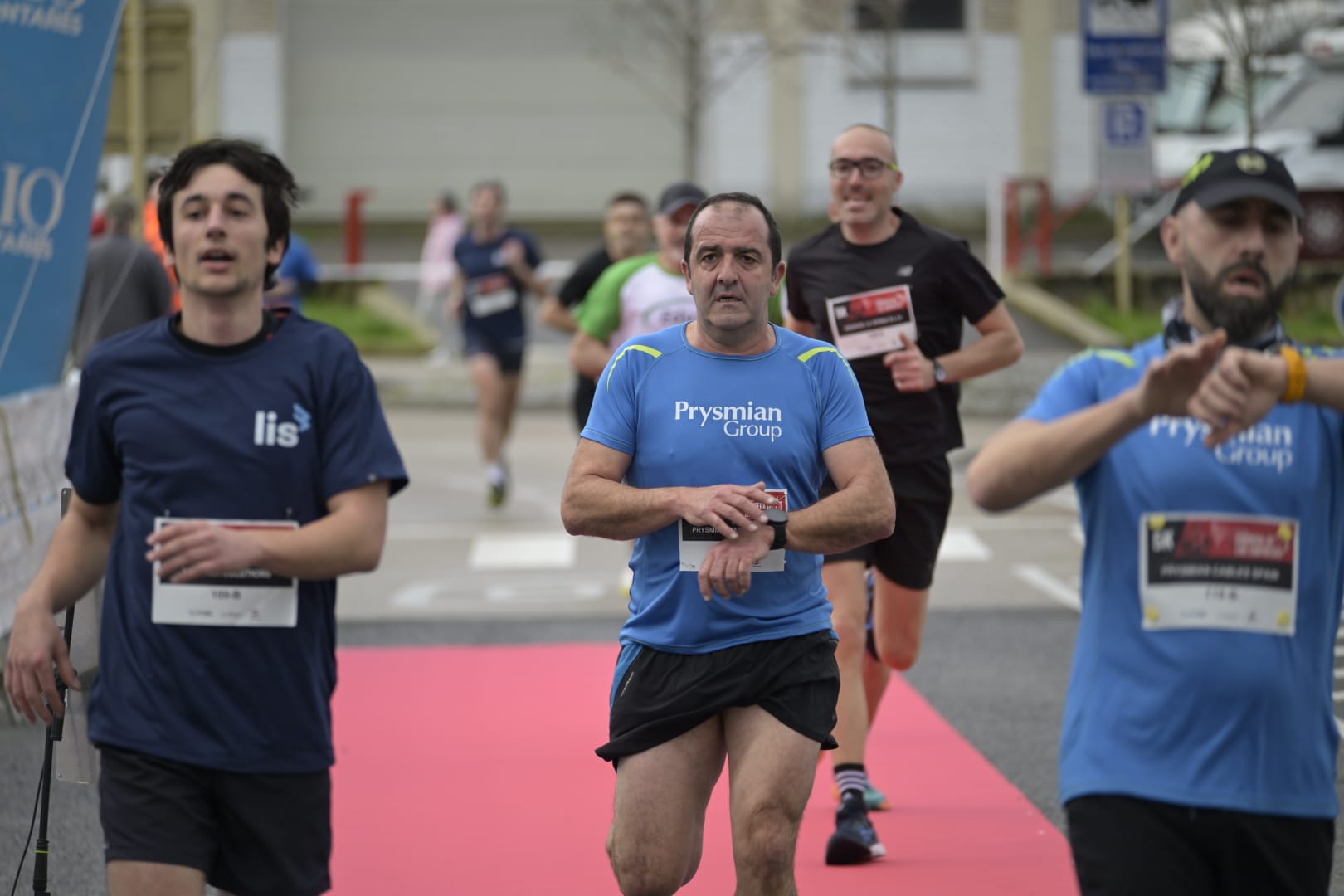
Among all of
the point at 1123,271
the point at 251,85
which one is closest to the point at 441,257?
the point at 1123,271

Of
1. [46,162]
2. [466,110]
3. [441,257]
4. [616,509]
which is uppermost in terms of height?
[466,110]

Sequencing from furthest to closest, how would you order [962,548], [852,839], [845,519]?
1. [962,548]
2. [852,839]
3. [845,519]

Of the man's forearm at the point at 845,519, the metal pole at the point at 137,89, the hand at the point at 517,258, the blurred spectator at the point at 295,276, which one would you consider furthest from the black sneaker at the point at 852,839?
the blurred spectator at the point at 295,276

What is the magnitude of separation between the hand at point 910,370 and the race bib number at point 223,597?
2907 millimetres

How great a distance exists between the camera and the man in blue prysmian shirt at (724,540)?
14.3ft

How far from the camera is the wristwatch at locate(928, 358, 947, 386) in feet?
21.2

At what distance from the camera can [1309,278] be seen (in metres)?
22.0

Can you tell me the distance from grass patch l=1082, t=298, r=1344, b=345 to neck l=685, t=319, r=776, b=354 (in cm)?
1636

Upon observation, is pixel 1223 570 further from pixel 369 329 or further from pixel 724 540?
pixel 369 329

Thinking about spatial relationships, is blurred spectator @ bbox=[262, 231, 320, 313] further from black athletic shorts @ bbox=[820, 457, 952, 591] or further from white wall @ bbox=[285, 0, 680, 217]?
white wall @ bbox=[285, 0, 680, 217]

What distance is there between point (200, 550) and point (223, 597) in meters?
0.21

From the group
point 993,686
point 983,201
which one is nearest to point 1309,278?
point 983,201

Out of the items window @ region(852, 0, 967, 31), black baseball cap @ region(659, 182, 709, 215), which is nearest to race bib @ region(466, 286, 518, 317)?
black baseball cap @ region(659, 182, 709, 215)

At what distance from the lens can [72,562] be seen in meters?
3.98
